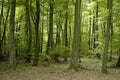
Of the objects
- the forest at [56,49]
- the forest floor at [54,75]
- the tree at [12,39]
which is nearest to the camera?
the forest floor at [54,75]

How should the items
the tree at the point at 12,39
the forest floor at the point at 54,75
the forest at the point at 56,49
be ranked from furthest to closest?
1. the tree at the point at 12,39
2. the forest at the point at 56,49
3. the forest floor at the point at 54,75

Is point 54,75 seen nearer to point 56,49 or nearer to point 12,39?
point 12,39

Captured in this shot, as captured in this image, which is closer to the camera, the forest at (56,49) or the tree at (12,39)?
the forest at (56,49)

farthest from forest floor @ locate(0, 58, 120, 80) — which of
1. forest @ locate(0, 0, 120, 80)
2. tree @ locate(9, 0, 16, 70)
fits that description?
tree @ locate(9, 0, 16, 70)

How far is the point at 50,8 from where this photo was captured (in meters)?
22.9

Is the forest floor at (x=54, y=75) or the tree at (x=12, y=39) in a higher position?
the tree at (x=12, y=39)

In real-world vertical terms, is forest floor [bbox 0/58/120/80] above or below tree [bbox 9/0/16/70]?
below

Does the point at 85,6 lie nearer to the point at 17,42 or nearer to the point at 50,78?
the point at 17,42

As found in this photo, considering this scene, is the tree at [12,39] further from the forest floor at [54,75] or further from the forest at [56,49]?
the forest floor at [54,75]

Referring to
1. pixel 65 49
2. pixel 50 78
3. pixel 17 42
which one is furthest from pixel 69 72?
pixel 17 42

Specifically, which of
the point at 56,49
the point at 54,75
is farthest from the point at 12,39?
the point at 56,49

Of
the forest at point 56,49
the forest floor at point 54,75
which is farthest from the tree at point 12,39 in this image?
the forest floor at point 54,75

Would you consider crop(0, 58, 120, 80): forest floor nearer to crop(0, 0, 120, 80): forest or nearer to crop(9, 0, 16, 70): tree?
crop(0, 0, 120, 80): forest

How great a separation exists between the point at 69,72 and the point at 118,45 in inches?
270
